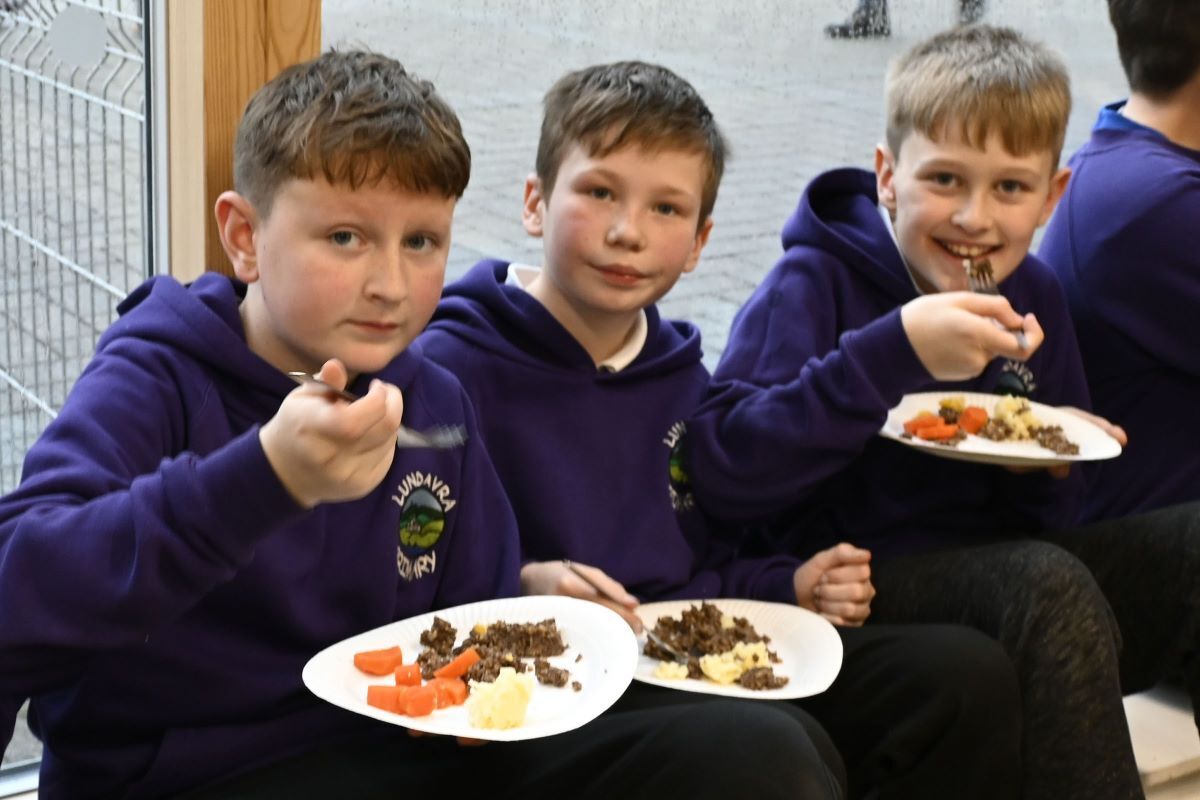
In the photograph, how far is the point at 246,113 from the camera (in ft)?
4.98

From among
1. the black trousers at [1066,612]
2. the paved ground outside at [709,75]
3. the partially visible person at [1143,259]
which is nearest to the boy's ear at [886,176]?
the paved ground outside at [709,75]

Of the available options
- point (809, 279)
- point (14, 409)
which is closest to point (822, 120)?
point (809, 279)

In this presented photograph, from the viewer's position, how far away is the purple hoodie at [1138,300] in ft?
7.08

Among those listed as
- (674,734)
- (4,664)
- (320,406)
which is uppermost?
(320,406)

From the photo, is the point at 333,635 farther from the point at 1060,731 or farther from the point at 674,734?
the point at 1060,731

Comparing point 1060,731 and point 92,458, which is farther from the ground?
point 92,458

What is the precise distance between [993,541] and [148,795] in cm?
109

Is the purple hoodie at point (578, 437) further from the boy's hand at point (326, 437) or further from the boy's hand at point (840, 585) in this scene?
the boy's hand at point (326, 437)

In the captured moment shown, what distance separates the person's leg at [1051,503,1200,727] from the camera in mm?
2025

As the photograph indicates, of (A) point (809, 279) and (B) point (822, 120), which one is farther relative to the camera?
(B) point (822, 120)

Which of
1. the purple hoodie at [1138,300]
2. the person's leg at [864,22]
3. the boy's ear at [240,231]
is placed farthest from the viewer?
the person's leg at [864,22]

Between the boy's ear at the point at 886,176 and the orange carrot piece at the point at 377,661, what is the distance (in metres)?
0.94

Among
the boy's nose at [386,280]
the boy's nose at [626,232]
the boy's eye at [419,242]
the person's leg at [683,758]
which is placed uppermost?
the boy's eye at [419,242]

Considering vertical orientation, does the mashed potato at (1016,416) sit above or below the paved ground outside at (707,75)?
below
